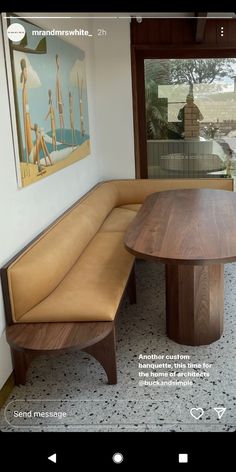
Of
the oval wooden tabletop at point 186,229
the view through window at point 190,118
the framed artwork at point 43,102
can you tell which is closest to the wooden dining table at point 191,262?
the oval wooden tabletop at point 186,229

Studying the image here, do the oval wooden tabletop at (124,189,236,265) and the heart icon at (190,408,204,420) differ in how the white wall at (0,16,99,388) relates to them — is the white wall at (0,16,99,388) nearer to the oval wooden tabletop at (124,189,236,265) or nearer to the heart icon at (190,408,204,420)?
the oval wooden tabletop at (124,189,236,265)

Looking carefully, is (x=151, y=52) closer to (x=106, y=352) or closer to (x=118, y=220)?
(x=118, y=220)

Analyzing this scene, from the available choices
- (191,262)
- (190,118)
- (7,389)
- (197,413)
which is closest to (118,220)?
(190,118)

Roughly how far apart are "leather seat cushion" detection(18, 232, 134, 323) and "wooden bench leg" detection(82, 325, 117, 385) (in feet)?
0.19

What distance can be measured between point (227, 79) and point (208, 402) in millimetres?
1694

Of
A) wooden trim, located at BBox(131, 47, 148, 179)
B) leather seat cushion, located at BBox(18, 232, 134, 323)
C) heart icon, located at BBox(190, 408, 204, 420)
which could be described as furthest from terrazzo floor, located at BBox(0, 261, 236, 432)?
wooden trim, located at BBox(131, 47, 148, 179)

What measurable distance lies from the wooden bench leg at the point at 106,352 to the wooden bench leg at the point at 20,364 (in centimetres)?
16

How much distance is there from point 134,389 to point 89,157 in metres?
1.45

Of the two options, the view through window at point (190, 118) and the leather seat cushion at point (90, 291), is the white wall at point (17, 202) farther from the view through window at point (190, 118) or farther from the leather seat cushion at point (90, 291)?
the view through window at point (190, 118)

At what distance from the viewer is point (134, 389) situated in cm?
91
